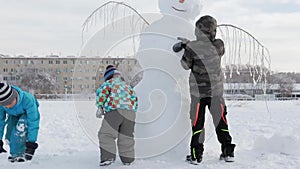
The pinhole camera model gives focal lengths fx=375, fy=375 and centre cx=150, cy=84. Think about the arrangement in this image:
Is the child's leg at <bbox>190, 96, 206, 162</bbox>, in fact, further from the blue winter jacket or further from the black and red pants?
the blue winter jacket

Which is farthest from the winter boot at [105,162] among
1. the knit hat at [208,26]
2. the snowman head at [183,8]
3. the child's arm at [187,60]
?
the snowman head at [183,8]

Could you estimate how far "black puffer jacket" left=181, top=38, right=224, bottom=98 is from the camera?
161 inches

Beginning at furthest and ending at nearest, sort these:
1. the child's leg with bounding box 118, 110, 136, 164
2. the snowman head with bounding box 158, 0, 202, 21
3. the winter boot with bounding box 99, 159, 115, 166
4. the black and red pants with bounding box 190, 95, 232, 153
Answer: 1. the snowman head with bounding box 158, 0, 202, 21
2. the black and red pants with bounding box 190, 95, 232, 153
3. the child's leg with bounding box 118, 110, 136, 164
4. the winter boot with bounding box 99, 159, 115, 166

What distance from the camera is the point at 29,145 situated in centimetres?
405

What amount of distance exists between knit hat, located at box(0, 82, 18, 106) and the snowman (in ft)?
4.56

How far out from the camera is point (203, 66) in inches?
162

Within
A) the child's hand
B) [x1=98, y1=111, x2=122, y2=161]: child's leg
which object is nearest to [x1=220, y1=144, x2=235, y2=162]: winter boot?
[x1=98, y1=111, x2=122, y2=161]: child's leg

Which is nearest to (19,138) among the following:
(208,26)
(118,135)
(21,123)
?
(21,123)

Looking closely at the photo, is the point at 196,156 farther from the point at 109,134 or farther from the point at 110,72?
the point at 110,72

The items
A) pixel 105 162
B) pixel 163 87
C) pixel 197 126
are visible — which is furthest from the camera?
pixel 163 87

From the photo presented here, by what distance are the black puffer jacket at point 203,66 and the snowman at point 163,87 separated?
10.3 inches

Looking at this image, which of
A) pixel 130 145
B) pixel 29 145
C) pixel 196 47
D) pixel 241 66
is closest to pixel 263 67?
pixel 241 66

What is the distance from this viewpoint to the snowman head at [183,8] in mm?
4562

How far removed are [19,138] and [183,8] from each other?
2.44m
